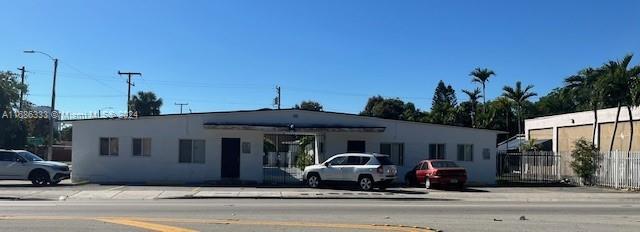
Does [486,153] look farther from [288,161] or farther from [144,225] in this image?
[144,225]

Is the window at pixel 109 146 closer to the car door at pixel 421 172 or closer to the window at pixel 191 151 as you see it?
the window at pixel 191 151

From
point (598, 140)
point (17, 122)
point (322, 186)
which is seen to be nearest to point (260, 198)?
point (322, 186)

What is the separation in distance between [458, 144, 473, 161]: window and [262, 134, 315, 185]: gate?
26.7 feet

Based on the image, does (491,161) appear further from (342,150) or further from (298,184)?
(298,184)

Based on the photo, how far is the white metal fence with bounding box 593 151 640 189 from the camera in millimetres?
29406

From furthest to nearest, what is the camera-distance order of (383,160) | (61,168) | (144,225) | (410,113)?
1. (410,113)
2. (61,168)
3. (383,160)
4. (144,225)

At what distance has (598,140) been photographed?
139 feet

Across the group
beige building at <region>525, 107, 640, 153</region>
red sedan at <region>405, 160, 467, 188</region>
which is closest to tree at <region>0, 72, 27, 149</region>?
red sedan at <region>405, 160, 467, 188</region>

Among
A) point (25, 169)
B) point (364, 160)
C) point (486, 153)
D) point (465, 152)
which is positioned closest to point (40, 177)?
point (25, 169)

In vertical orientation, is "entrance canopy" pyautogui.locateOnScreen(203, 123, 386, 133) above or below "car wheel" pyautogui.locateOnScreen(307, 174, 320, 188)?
above

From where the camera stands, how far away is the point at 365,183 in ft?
87.1

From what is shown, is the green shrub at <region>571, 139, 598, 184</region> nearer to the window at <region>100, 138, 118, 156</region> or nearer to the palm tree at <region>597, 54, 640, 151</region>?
the palm tree at <region>597, 54, 640, 151</region>

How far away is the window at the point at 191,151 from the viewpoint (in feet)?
106

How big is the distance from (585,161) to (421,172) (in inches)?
338
